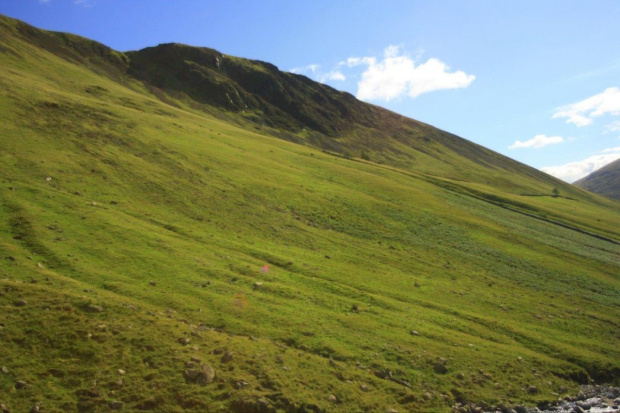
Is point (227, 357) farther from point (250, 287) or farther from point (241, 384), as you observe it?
point (250, 287)

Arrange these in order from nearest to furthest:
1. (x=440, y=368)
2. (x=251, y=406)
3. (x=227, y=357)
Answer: (x=251, y=406) < (x=227, y=357) < (x=440, y=368)

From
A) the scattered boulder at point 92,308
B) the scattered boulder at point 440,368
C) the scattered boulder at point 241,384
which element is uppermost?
the scattered boulder at point 92,308

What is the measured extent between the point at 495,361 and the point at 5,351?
76.5 ft

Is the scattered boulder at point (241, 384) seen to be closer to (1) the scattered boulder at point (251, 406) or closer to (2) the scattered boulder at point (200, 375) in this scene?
(1) the scattered boulder at point (251, 406)

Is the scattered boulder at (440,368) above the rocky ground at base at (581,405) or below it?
above

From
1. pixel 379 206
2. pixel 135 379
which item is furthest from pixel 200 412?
pixel 379 206

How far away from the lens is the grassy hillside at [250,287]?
16609 mm

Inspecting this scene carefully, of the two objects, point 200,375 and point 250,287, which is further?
point 250,287

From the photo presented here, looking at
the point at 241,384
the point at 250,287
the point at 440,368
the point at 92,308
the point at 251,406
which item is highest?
the point at 250,287

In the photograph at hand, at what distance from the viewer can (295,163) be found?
246ft

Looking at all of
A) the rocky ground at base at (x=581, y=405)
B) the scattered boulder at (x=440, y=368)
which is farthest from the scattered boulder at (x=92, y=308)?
the rocky ground at base at (x=581, y=405)

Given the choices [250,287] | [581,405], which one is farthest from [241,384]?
[581,405]

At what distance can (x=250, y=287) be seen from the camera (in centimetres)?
2670

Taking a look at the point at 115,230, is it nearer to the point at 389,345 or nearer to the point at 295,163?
the point at 389,345
